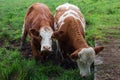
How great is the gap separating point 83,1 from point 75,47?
28.7ft

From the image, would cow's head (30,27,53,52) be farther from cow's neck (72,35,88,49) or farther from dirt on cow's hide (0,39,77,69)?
dirt on cow's hide (0,39,77,69)

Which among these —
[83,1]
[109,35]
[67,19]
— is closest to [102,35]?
[109,35]

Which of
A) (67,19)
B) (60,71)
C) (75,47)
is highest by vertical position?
(67,19)

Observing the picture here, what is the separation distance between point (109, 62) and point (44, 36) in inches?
62.0

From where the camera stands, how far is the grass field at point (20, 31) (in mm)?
7364

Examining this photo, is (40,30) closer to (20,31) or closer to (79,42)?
(79,42)

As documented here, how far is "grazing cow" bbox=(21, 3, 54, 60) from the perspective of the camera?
8019 mm

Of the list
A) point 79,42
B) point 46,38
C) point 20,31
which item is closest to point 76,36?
point 79,42

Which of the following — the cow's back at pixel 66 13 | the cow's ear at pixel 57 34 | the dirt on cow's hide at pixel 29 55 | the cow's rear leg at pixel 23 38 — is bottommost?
the dirt on cow's hide at pixel 29 55

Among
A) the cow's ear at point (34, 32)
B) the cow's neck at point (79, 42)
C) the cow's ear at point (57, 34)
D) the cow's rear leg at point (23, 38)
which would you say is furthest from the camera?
the cow's rear leg at point (23, 38)

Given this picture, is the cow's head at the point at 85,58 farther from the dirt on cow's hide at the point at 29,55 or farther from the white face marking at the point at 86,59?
the dirt on cow's hide at the point at 29,55

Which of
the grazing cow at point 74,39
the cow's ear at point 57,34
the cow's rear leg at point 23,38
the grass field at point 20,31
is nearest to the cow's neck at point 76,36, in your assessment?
the grazing cow at point 74,39

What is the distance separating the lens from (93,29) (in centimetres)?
1137

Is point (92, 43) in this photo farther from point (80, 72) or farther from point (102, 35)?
point (80, 72)
